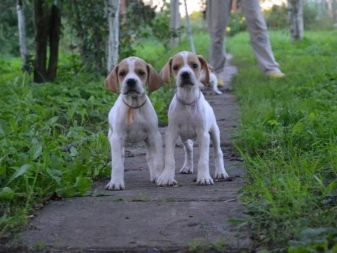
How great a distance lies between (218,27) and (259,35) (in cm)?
57

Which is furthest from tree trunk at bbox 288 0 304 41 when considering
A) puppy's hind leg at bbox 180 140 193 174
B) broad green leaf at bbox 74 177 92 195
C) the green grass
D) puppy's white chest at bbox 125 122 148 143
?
broad green leaf at bbox 74 177 92 195

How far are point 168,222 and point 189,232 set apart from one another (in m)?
0.19

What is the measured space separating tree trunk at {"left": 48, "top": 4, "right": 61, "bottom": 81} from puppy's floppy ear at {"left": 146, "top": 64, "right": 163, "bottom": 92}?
4.80 meters

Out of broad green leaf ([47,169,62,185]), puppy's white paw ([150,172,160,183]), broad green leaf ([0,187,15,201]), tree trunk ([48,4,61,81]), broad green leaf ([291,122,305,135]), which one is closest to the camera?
broad green leaf ([0,187,15,201])

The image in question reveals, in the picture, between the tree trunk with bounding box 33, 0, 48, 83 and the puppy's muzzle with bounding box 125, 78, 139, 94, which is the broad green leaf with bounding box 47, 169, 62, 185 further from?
the tree trunk with bounding box 33, 0, 48, 83

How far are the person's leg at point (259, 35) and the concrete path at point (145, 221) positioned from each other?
16.0ft

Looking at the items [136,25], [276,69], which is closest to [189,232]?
[276,69]

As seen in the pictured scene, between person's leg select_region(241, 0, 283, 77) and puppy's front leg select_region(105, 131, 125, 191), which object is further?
person's leg select_region(241, 0, 283, 77)

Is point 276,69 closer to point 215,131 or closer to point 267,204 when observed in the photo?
point 215,131

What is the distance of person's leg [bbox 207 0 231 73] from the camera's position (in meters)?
8.81

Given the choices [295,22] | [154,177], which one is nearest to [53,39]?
[154,177]

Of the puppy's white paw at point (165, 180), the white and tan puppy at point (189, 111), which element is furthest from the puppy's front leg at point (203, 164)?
the puppy's white paw at point (165, 180)

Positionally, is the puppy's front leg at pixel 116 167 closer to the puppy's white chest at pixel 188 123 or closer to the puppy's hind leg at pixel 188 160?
the puppy's white chest at pixel 188 123

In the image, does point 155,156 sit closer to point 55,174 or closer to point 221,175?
point 221,175
